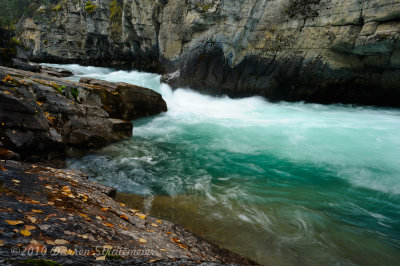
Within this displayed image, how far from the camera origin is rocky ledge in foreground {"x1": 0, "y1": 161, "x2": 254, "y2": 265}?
1.84 m

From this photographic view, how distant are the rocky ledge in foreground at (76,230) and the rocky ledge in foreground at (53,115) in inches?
80.8

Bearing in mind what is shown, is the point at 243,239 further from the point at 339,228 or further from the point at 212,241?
the point at 339,228

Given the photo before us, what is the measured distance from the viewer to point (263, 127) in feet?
38.5

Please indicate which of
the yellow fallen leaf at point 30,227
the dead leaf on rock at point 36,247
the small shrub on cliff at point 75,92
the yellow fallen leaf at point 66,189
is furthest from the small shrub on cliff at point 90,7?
the dead leaf on rock at point 36,247

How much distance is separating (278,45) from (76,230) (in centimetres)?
1629

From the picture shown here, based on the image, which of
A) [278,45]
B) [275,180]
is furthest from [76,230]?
[278,45]

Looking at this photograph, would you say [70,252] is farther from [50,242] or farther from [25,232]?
[25,232]

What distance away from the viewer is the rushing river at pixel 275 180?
4176 millimetres

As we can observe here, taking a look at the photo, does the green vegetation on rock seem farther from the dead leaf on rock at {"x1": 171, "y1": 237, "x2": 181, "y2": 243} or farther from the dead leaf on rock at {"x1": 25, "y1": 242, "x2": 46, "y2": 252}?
the dead leaf on rock at {"x1": 25, "y1": 242, "x2": 46, "y2": 252}

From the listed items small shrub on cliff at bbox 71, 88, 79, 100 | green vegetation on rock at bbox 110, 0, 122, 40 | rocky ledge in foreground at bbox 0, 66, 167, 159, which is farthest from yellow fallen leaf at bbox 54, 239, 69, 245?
green vegetation on rock at bbox 110, 0, 122, 40

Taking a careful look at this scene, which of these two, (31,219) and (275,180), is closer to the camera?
(31,219)

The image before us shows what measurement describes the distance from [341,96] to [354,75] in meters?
1.93

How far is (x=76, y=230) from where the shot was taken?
229cm

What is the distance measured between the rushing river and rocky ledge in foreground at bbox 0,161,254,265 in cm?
112
